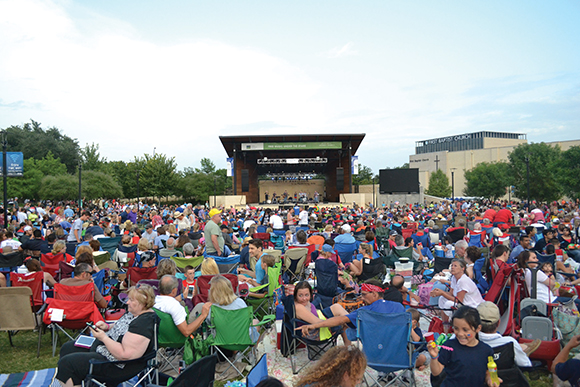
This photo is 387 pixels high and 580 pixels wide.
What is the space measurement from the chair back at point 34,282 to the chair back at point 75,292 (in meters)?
0.73

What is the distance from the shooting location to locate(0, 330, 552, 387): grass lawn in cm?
381

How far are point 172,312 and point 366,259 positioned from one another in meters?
3.86

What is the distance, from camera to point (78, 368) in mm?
2984

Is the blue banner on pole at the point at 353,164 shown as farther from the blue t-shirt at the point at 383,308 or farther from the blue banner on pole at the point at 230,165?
the blue t-shirt at the point at 383,308

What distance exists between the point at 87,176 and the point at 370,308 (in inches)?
1426

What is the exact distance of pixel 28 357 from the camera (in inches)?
181

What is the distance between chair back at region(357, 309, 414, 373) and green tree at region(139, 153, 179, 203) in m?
41.0

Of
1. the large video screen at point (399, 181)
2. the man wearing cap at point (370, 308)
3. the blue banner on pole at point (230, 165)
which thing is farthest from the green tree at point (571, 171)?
the man wearing cap at point (370, 308)

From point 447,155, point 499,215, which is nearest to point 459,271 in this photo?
point 499,215

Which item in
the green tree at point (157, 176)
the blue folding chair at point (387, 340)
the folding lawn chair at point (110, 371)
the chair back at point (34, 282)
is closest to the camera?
the folding lawn chair at point (110, 371)

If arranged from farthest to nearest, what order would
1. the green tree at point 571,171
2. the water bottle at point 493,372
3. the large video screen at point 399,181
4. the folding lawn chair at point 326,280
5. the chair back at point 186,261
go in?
the large video screen at point 399,181
the green tree at point 571,171
the chair back at point 186,261
the folding lawn chair at point 326,280
the water bottle at point 493,372

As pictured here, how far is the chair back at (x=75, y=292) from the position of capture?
452cm

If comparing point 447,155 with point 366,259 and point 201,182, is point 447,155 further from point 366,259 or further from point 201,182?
point 366,259

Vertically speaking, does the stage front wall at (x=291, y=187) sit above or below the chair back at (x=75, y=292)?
above
